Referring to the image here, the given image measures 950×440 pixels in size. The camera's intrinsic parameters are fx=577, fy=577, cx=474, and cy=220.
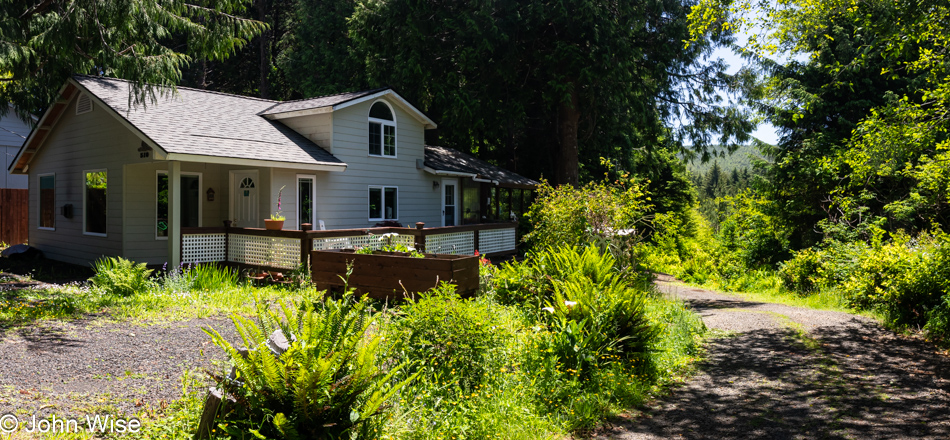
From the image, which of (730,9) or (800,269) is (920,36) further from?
(800,269)

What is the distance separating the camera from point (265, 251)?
12.3 metres

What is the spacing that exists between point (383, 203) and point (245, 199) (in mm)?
4102

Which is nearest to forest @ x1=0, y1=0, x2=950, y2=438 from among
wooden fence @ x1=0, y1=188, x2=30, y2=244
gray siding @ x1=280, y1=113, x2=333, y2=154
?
gray siding @ x1=280, y1=113, x2=333, y2=154

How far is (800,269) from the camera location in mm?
17781

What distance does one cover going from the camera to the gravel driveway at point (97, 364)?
443 cm

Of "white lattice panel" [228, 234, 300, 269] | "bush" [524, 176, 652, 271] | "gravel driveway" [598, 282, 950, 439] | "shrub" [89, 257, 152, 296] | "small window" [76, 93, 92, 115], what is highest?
"small window" [76, 93, 92, 115]

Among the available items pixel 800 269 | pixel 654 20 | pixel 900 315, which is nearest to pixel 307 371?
pixel 900 315

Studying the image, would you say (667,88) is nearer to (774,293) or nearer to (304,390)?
(774,293)

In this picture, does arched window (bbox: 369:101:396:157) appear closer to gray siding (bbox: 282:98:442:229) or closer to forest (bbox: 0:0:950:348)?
gray siding (bbox: 282:98:442:229)

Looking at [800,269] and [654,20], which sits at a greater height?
[654,20]

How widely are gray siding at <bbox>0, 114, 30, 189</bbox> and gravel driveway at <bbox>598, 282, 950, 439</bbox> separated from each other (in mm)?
25382

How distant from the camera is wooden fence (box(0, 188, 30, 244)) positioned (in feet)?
64.8

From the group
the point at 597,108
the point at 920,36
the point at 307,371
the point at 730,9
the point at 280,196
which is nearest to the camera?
the point at 307,371

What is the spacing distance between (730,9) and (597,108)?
10.0 meters
